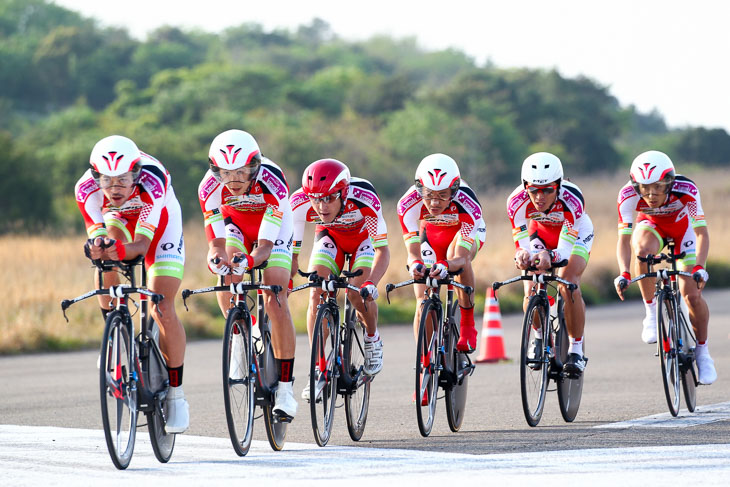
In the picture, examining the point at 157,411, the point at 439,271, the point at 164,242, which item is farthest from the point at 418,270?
the point at 157,411

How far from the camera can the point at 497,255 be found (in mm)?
28375

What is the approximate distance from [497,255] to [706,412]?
18575mm

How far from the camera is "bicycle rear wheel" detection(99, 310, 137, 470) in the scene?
699cm

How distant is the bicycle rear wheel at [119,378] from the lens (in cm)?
699

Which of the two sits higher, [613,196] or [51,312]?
[613,196]

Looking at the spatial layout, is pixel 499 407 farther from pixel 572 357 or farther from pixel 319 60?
pixel 319 60

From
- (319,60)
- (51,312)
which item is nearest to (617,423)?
(51,312)

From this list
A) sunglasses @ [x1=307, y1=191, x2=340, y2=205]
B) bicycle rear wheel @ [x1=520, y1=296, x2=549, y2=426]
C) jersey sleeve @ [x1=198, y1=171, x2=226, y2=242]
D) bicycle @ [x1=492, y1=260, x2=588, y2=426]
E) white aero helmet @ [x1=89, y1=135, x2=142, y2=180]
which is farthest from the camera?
bicycle @ [x1=492, y1=260, x2=588, y2=426]

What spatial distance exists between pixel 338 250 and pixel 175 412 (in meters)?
2.19

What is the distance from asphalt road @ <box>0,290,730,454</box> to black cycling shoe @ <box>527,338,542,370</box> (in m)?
0.47

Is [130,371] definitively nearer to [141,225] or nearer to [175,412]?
[175,412]

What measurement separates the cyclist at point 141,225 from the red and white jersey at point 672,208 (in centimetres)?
424

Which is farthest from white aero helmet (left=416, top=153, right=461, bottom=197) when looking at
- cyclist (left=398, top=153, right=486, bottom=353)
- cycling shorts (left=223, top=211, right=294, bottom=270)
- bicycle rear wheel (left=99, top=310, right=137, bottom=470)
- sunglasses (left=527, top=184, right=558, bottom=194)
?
bicycle rear wheel (left=99, top=310, right=137, bottom=470)

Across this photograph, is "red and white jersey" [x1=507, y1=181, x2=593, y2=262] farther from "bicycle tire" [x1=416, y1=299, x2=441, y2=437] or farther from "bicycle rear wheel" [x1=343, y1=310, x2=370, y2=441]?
"bicycle rear wheel" [x1=343, y1=310, x2=370, y2=441]
